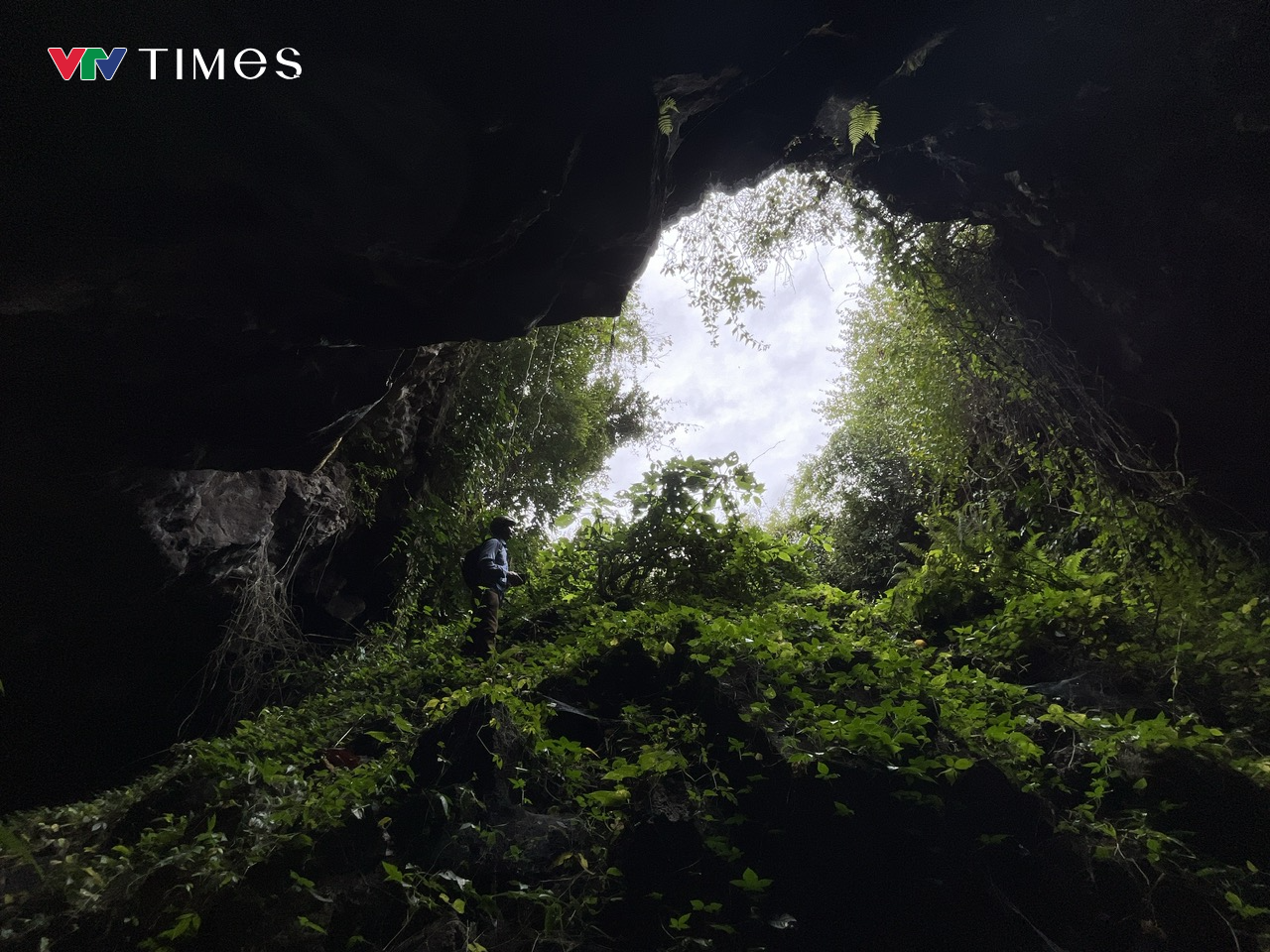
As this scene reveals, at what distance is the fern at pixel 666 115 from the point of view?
4.08m

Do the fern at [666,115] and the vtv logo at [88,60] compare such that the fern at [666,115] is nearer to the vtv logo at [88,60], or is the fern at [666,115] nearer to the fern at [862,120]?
the fern at [862,120]

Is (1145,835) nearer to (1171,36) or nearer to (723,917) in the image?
(723,917)

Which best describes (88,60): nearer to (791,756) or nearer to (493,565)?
(493,565)

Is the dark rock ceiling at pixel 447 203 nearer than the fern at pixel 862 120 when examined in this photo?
Yes

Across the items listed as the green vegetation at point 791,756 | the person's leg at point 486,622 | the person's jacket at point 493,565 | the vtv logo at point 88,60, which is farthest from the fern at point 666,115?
the person's leg at point 486,622

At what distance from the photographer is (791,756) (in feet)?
11.0

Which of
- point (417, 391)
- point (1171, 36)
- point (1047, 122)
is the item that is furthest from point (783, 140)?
point (417, 391)

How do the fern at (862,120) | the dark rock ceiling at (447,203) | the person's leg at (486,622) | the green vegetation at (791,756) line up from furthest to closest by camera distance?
1. the person's leg at (486,622)
2. the fern at (862,120)
3. the dark rock ceiling at (447,203)
4. the green vegetation at (791,756)

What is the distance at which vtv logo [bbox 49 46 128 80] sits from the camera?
2797 mm

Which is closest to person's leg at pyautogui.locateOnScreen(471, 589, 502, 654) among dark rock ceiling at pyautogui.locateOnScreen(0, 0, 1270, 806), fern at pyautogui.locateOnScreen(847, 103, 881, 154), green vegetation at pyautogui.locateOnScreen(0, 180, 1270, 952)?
green vegetation at pyautogui.locateOnScreen(0, 180, 1270, 952)

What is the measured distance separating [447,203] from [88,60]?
174 centimetres

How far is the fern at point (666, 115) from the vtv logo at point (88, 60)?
2.89 m

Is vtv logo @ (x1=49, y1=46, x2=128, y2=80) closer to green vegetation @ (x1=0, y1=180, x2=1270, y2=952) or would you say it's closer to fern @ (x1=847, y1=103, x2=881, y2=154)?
green vegetation @ (x1=0, y1=180, x2=1270, y2=952)

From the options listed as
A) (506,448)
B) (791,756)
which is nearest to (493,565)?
(506,448)
